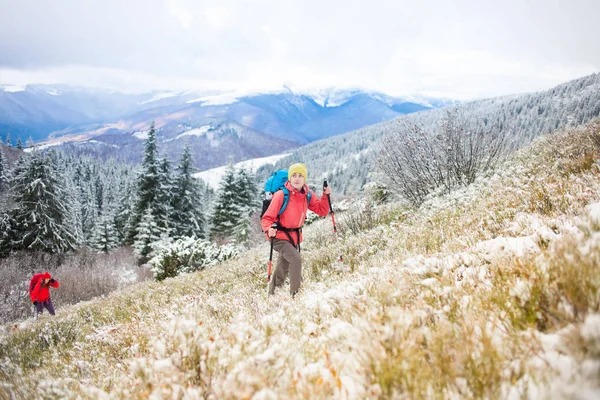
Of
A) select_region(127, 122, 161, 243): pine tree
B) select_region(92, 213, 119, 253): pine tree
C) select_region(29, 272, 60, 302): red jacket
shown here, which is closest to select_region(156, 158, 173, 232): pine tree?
select_region(127, 122, 161, 243): pine tree

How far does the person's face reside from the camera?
5828 millimetres

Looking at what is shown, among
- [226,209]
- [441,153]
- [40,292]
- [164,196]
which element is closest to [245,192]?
[226,209]

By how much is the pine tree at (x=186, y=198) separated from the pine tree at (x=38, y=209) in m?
11.6

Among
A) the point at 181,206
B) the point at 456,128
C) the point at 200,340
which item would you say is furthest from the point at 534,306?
the point at 181,206

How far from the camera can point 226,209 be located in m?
34.4

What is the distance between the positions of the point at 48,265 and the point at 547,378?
125 feet

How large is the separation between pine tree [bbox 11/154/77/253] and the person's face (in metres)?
35.5

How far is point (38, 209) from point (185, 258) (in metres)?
26.9

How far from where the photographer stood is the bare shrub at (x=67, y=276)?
20.0 meters

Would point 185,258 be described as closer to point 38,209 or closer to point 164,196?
point 164,196

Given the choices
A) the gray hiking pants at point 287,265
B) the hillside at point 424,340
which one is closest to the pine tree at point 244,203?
the gray hiking pants at point 287,265

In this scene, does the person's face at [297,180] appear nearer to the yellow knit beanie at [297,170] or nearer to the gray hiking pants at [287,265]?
the yellow knit beanie at [297,170]

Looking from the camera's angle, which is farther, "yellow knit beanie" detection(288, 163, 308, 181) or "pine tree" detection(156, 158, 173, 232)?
"pine tree" detection(156, 158, 173, 232)

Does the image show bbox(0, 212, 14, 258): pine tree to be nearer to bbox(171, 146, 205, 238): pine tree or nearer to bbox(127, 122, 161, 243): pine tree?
bbox(127, 122, 161, 243): pine tree
